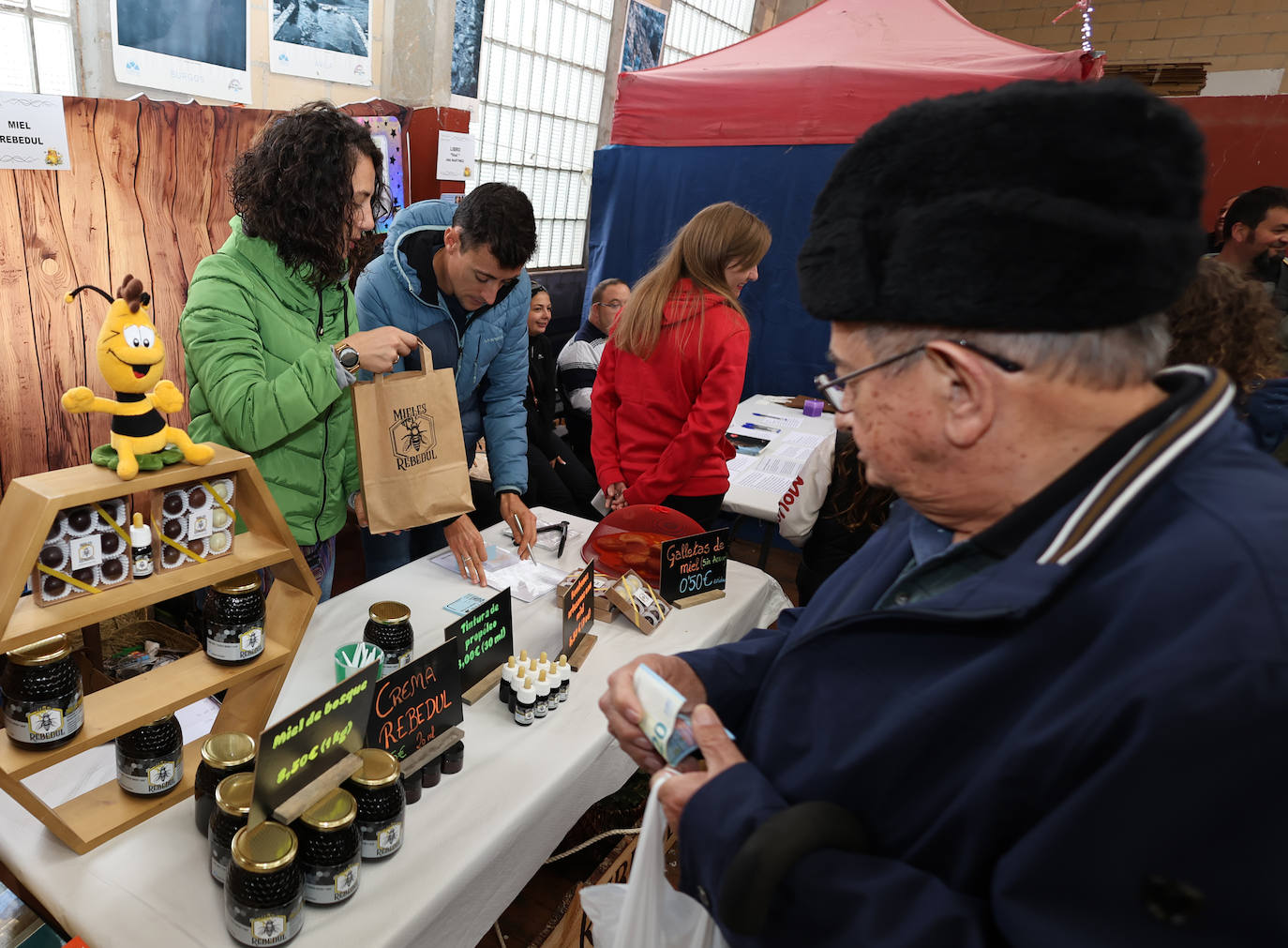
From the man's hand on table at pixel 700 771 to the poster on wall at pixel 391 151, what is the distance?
3734mm

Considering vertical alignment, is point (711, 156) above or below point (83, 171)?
above

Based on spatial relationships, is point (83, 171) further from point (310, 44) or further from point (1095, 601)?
point (1095, 601)

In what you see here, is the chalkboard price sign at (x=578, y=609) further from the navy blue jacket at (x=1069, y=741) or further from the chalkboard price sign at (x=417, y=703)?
the navy blue jacket at (x=1069, y=741)

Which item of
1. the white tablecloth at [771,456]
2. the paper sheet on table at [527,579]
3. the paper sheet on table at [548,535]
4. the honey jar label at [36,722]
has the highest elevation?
the honey jar label at [36,722]

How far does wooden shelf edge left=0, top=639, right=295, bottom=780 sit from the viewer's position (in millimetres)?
993

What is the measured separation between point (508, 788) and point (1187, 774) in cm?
101

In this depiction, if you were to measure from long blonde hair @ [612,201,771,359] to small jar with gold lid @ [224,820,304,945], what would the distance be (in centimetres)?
176

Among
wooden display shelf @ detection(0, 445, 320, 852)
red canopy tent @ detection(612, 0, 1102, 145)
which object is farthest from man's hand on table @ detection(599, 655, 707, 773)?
red canopy tent @ detection(612, 0, 1102, 145)

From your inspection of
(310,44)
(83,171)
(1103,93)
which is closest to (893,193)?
(1103,93)

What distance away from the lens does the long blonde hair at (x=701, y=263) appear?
2289 millimetres

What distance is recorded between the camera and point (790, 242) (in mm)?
4852

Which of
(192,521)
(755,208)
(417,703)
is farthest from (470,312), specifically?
(755,208)

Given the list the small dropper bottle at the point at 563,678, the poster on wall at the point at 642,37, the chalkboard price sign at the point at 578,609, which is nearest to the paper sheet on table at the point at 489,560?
the chalkboard price sign at the point at 578,609

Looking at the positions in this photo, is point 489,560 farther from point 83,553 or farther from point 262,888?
point 262,888
